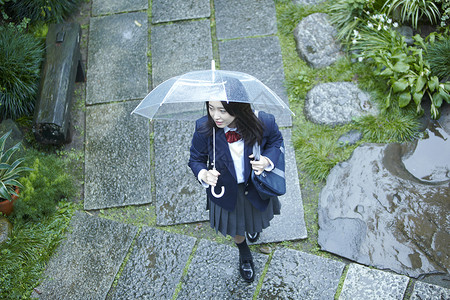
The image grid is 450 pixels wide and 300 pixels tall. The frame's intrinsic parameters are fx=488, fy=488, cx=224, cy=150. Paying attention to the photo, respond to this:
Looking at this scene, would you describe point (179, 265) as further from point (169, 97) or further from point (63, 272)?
point (169, 97)

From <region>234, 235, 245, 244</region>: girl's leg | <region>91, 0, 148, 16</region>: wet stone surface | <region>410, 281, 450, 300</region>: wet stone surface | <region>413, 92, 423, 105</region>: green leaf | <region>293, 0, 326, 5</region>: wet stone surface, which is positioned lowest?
<region>410, 281, 450, 300</region>: wet stone surface

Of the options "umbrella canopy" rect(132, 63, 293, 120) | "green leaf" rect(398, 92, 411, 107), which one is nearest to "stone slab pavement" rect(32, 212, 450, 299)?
"umbrella canopy" rect(132, 63, 293, 120)

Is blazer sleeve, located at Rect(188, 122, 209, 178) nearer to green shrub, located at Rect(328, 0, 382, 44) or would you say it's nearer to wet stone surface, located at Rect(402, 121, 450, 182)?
wet stone surface, located at Rect(402, 121, 450, 182)

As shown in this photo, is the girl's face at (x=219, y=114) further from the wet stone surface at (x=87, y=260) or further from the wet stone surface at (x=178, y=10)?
the wet stone surface at (x=178, y=10)

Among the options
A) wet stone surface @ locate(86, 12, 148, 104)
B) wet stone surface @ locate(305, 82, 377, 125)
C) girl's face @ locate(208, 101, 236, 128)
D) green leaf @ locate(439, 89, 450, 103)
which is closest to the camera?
girl's face @ locate(208, 101, 236, 128)

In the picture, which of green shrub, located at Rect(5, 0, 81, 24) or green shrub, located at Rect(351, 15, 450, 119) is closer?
green shrub, located at Rect(351, 15, 450, 119)

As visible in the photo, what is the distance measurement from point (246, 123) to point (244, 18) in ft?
8.98

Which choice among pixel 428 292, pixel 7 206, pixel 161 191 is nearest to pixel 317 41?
pixel 161 191

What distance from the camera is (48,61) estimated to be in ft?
15.3

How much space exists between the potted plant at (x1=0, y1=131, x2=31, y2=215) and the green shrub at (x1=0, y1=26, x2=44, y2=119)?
68 centimetres

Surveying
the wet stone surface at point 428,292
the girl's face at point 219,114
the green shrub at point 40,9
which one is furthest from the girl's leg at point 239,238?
the green shrub at point 40,9

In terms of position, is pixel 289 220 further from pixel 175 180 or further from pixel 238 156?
pixel 238 156

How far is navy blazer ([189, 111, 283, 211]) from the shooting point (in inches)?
114

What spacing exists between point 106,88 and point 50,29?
2.85ft
